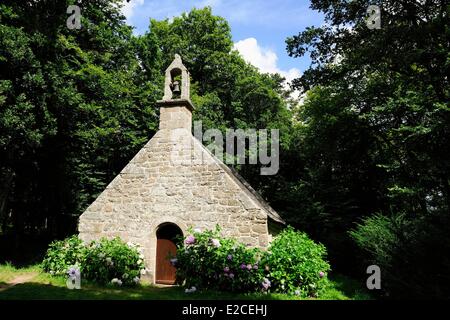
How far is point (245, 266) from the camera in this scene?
8.93 meters

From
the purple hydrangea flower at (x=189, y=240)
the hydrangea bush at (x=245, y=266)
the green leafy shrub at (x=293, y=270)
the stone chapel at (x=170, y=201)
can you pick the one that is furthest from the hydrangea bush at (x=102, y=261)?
the green leafy shrub at (x=293, y=270)

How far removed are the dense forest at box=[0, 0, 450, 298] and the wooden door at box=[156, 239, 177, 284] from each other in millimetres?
5933

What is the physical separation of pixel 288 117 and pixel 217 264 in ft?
62.2

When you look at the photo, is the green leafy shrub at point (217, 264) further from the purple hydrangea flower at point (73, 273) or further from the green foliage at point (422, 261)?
the green foliage at point (422, 261)

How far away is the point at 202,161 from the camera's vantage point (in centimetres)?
1073

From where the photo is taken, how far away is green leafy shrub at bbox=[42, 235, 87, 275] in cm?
1072

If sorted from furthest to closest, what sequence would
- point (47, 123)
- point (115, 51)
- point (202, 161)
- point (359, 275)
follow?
point (115, 51) < point (359, 275) < point (47, 123) < point (202, 161)

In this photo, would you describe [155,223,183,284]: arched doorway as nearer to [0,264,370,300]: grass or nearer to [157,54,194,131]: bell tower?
[0,264,370,300]: grass

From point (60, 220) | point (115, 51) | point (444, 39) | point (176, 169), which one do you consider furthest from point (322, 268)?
point (60, 220)

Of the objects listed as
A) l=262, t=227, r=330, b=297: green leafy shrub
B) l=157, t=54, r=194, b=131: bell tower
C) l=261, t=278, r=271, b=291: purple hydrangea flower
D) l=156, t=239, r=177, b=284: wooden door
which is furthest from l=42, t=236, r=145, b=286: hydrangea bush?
l=157, t=54, r=194, b=131: bell tower

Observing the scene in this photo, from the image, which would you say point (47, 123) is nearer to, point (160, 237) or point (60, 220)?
point (160, 237)

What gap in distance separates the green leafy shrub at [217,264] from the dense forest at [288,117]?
3.46 m

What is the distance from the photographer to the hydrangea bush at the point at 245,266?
9023 millimetres

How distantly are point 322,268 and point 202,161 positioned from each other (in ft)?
16.5
